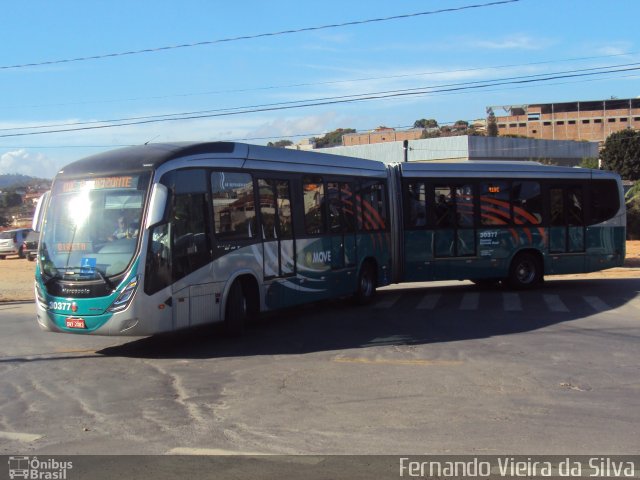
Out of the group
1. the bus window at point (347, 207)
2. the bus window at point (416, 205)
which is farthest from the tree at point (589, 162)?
the bus window at point (347, 207)

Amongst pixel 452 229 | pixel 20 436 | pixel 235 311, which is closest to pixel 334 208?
pixel 452 229

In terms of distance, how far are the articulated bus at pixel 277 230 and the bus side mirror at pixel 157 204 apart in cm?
2

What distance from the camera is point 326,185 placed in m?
14.8

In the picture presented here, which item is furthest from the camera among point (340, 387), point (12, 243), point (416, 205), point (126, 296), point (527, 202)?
point (12, 243)

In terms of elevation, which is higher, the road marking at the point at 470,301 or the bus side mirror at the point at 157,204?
the bus side mirror at the point at 157,204

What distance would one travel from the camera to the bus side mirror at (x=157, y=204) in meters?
9.96

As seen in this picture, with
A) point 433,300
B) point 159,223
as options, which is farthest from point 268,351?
point 433,300

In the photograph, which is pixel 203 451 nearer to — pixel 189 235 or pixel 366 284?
pixel 189 235

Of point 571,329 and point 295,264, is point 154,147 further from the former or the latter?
point 571,329

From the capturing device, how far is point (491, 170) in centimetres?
1812

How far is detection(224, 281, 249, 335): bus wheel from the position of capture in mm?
11547

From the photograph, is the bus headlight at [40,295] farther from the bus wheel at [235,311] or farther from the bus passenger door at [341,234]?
the bus passenger door at [341,234]

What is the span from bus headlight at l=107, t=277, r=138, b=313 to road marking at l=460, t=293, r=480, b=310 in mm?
8042

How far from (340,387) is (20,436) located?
3641mm
